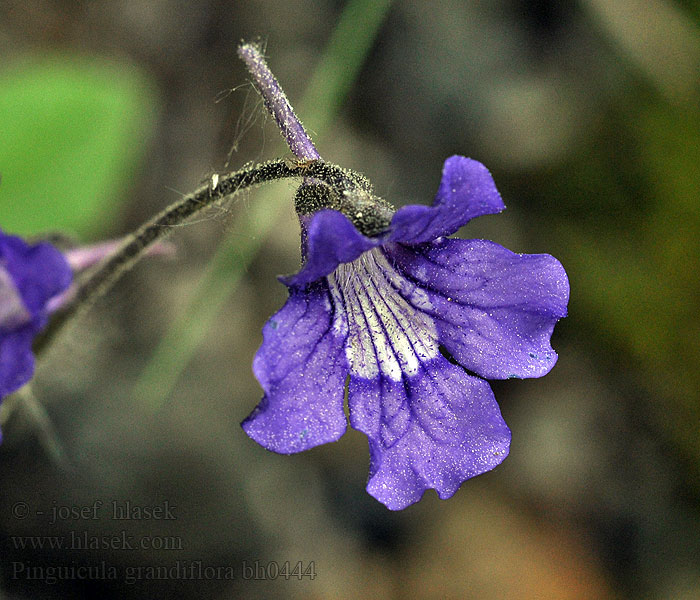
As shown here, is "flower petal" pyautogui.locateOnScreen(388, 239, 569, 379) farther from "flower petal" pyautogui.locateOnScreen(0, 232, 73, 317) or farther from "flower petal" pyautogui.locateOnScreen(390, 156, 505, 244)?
"flower petal" pyautogui.locateOnScreen(0, 232, 73, 317)

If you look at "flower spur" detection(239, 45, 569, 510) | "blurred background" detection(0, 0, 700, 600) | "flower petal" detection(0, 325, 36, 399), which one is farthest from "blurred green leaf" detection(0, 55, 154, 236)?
"flower petal" detection(0, 325, 36, 399)

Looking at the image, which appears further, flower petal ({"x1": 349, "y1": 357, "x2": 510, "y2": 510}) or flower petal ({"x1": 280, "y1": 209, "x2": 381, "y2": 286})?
flower petal ({"x1": 349, "y1": 357, "x2": 510, "y2": 510})

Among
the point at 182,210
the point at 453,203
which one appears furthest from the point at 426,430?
the point at 182,210

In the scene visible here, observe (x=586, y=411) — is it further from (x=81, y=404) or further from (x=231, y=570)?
(x=81, y=404)

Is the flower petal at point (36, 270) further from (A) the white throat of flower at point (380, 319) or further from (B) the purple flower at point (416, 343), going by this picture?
(A) the white throat of flower at point (380, 319)

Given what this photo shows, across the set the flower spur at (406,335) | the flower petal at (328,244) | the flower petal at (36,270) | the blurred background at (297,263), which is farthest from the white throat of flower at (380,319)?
the blurred background at (297,263)

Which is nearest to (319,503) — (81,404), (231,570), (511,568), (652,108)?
(231,570)
